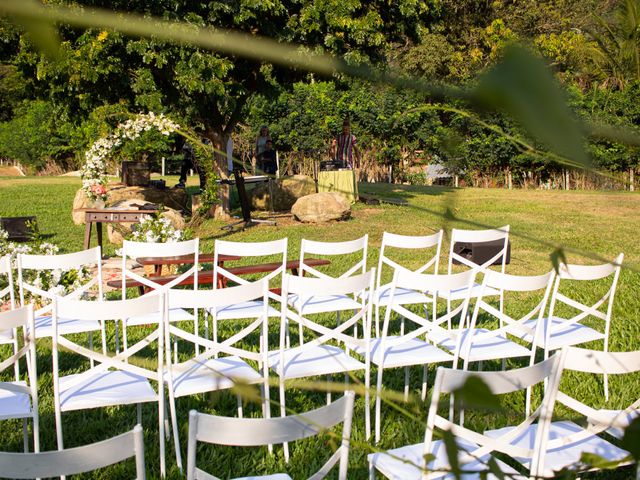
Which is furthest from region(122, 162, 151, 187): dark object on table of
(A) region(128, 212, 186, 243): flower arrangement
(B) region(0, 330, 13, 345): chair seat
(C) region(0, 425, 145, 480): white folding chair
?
(C) region(0, 425, 145, 480): white folding chair

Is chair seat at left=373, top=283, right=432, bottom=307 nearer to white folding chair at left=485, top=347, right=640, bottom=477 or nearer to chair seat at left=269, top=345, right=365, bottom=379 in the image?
chair seat at left=269, top=345, right=365, bottom=379

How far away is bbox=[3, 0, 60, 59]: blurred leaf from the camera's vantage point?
356 mm

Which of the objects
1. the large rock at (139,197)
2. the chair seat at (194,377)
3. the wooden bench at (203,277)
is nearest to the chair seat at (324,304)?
the wooden bench at (203,277)

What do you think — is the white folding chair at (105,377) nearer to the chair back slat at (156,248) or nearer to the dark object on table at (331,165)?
the chair back slat at (156,248)

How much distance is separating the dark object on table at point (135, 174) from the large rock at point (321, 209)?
4598mm

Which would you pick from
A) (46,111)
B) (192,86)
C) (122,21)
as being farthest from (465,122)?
(46,111)

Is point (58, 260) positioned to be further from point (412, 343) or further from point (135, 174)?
point (135, 174)

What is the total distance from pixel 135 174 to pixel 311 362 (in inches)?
518

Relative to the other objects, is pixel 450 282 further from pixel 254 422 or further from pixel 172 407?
pixel 254 422

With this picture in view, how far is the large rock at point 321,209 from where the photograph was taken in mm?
13188

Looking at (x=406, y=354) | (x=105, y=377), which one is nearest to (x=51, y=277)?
(x=105, y=377)

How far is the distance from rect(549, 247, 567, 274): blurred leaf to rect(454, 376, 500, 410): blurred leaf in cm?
8

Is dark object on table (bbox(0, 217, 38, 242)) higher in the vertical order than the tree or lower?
lower

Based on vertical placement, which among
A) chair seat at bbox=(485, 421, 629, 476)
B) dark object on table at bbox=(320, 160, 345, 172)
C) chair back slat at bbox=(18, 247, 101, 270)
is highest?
dark object on table at bbox=(320, 160, 345, 172)
